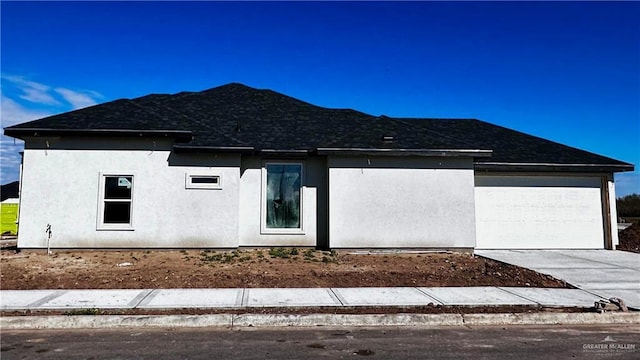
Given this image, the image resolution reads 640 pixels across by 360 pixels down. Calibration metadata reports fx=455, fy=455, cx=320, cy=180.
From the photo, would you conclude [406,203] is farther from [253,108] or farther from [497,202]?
[253,108]

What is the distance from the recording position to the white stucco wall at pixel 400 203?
13219 millimetres

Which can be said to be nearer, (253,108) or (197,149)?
(197,149)

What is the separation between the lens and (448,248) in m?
13.4

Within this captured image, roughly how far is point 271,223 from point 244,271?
3658 millimetres

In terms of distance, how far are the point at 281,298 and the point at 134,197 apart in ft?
22.9

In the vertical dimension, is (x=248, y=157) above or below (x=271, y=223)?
above

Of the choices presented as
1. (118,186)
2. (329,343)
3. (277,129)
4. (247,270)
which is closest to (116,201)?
(118,186)

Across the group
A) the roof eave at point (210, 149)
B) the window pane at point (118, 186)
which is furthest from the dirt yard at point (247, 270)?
the roof eave at point (210, 149)

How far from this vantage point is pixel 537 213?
15172 millimetres

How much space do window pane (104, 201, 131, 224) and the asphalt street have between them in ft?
22.7

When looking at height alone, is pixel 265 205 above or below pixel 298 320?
above

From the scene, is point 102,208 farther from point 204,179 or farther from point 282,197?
point 282,197

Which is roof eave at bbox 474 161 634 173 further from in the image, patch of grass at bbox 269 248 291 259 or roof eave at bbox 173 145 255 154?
roof eave at bbox 173 145 255 154

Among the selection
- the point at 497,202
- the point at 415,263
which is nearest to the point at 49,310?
the point at 415,263
